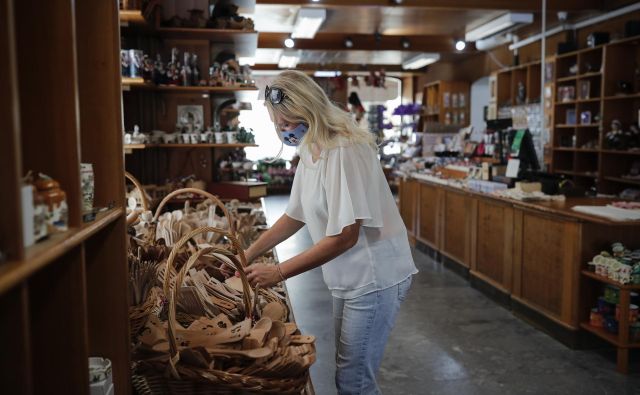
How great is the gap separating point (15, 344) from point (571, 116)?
9010 mm

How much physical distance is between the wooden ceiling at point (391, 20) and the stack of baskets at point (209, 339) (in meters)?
6.47

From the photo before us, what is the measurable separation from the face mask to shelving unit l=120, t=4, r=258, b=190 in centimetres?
301

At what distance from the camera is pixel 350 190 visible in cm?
201

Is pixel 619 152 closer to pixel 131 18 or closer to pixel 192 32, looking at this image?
pixel 192 32

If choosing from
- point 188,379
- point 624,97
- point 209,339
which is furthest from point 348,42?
point 188,379

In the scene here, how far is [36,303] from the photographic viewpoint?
1192mm

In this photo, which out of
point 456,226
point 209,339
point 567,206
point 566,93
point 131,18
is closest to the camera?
point 209,339

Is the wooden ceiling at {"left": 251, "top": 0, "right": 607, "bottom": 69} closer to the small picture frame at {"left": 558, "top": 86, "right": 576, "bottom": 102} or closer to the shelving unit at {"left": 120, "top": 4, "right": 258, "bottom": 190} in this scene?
the small picture frame at {"left": 558, "top": 86, "right": 576, "bottom": 102}

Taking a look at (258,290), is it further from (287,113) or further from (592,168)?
(592,168)

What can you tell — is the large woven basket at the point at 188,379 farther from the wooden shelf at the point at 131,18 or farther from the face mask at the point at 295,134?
the wooden shelf at the point at 131,18

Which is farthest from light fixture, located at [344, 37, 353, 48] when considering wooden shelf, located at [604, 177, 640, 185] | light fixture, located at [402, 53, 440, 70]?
wooden shelf, located at [604, 177, 640, 185]

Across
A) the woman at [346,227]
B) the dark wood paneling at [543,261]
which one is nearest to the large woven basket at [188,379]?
the woman at [346,227]

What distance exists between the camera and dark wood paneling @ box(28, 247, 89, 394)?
3.91ft

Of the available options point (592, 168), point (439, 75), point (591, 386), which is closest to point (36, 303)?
point (591, 386)
